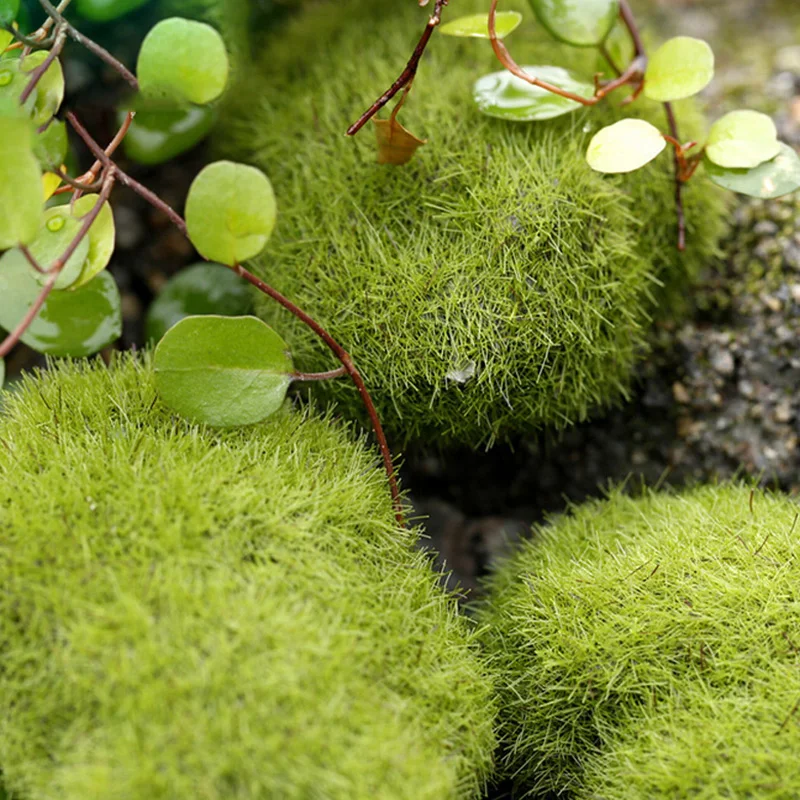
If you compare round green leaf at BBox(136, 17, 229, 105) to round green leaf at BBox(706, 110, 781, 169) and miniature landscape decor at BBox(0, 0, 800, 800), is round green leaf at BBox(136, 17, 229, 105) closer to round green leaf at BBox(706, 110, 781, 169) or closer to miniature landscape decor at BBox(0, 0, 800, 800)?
miniature landscape decor at BBox(0, 0, 800, 800)

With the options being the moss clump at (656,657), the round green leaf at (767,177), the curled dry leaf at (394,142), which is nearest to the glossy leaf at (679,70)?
the round green leaf at (767,177)

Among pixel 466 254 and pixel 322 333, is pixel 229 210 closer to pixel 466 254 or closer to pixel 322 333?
pixel 322 333

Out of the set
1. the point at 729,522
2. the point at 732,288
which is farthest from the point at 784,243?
the point at 729,522

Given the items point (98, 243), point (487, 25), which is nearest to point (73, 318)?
point (98, 243)

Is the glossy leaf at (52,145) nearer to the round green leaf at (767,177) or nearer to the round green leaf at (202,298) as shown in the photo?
the round green leaf at (202,298)

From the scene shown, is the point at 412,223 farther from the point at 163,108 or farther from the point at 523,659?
the point at 523,659

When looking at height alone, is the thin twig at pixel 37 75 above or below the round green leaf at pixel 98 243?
above
